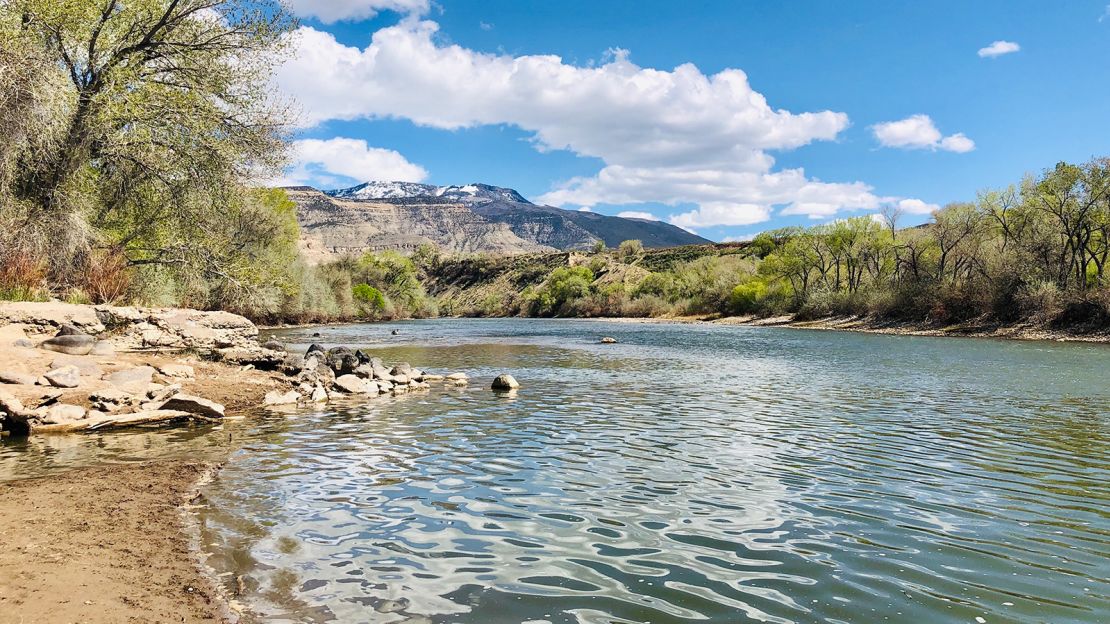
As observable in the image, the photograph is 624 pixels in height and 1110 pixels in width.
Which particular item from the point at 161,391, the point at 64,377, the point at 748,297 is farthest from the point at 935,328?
the point at 64,377

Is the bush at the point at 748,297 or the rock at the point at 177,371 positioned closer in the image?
the rock at the point at 177,371

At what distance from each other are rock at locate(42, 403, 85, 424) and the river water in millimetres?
1230

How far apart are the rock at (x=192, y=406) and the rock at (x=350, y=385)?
18.3 ft

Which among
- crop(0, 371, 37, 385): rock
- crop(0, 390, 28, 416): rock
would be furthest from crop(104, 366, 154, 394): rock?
crop(0, 390, 28, 416): rock

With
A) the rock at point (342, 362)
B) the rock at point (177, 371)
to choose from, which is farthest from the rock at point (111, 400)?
the rock at point (342, 362)

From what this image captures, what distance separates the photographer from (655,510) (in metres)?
7.92

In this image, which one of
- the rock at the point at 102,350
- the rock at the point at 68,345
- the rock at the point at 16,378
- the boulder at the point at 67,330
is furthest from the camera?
the boulder at the point at 67,330

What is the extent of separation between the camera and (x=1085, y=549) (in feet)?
21.5

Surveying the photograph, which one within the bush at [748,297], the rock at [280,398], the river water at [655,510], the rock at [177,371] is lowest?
the river water at [655,510]

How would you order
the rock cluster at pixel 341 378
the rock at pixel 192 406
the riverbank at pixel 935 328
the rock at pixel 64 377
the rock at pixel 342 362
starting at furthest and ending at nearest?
the riverbank at pixel 935 328, the rock at pixel 342 362, the rock cluster at pixel 341 378, the rock at pixel 192 406, the rock at pixel 64 377

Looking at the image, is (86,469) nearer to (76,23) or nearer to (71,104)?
(71,104)

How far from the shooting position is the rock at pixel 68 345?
15.6m

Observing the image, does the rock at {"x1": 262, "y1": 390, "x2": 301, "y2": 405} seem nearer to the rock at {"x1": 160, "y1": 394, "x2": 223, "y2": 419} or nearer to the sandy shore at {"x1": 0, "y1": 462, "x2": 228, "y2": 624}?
the rock at {"x1": 160, "y1": 394, "x2": 223, "y2": 419}

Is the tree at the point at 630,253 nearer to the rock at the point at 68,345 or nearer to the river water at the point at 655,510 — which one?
the river water at the point at 655,510
